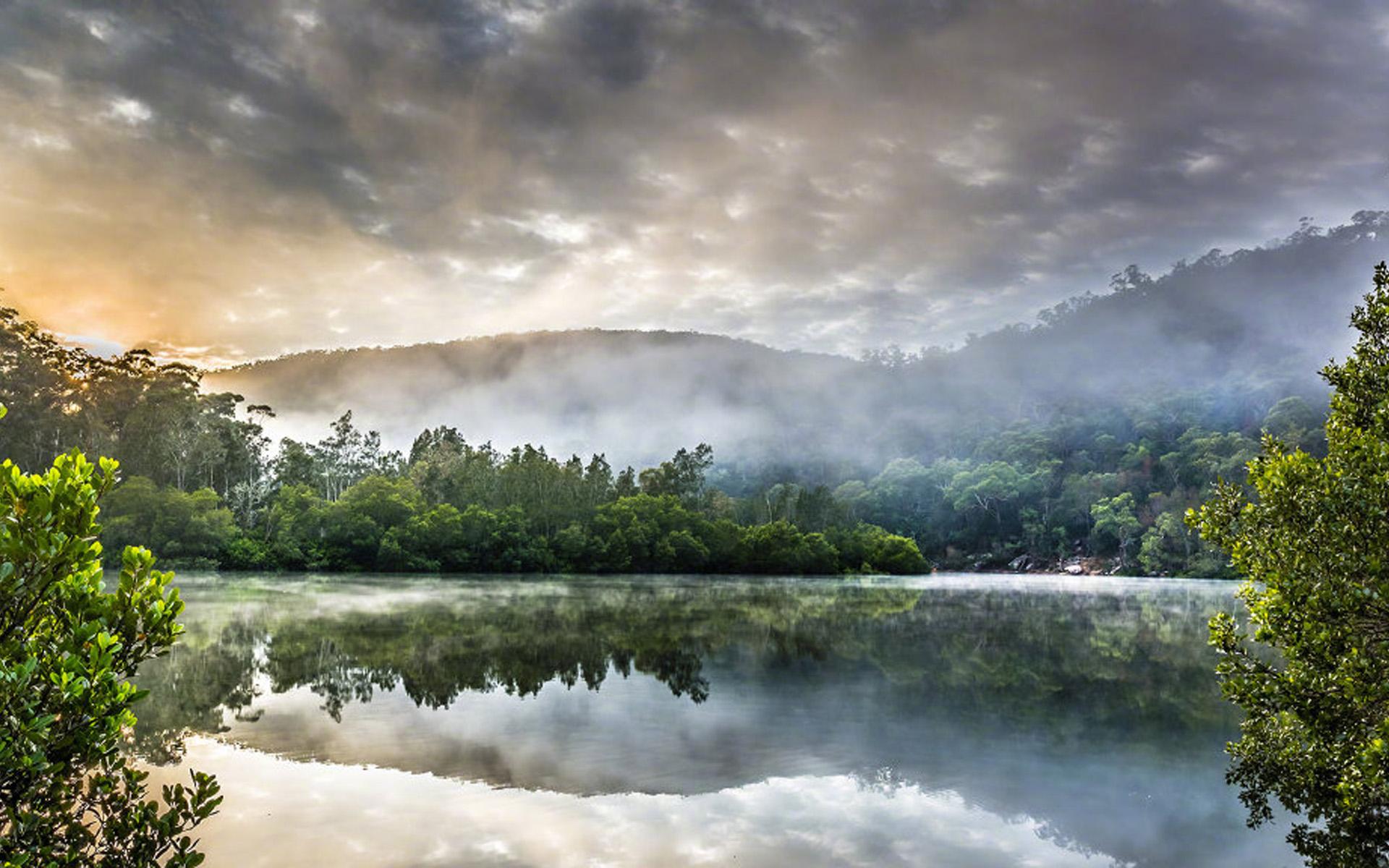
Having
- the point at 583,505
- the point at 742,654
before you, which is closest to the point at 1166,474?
the point at 583,505

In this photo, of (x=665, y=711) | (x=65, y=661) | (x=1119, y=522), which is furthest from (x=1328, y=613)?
(x=1119, y=522)

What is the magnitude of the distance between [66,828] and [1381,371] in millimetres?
12780

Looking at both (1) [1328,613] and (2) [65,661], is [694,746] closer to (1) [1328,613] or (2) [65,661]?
(1) [1328,613]

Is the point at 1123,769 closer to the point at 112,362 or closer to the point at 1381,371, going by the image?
the point at 1381,371

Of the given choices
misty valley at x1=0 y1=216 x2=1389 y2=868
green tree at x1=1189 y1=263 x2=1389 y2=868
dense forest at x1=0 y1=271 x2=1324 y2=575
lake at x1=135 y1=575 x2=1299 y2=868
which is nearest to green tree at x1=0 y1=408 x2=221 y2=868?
misty valley at x1=0 y1=216 x2=1389 y2=868

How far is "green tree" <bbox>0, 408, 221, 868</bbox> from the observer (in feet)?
14.0

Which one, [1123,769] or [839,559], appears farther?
[839,559]

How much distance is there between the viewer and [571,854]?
9.14 metres

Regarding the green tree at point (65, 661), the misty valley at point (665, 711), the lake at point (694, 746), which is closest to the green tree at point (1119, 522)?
the misty valley at point (665, 711)

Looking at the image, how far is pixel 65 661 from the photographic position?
4.34m

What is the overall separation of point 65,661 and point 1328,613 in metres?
10.4

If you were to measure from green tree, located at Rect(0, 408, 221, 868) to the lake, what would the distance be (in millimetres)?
4616

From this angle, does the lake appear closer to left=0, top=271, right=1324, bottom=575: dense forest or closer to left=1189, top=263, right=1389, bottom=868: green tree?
left=1189, top=263, right=1389, bottom=868: green tree

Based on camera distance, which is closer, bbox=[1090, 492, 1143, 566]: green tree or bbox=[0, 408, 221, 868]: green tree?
bbox=[0, 408, 221, 868]: green tree
